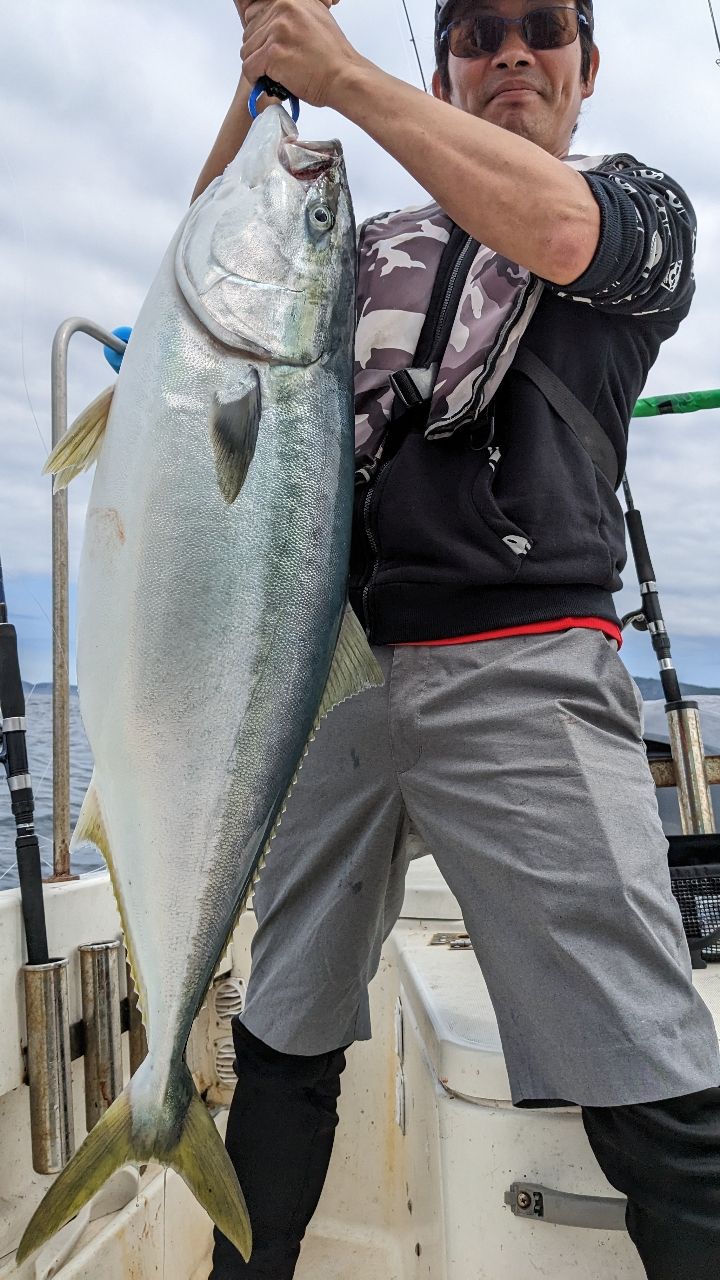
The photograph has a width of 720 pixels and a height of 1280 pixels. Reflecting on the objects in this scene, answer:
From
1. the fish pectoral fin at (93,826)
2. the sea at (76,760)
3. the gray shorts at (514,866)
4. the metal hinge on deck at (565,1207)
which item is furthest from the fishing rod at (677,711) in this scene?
the fish pectoral fin at (93,826)

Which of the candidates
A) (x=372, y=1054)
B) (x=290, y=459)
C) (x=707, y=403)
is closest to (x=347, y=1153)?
(x=372, y=1054)

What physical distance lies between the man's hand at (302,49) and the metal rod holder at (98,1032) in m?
1.87

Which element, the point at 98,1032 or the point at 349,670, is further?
the point at 98,1032

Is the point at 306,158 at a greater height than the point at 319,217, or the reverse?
the point at 306,158

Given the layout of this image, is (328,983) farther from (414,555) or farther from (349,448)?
(349,448)

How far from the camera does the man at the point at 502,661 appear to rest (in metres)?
1.38

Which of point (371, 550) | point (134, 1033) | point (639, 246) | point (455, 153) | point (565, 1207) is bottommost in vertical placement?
point (565, 1207)

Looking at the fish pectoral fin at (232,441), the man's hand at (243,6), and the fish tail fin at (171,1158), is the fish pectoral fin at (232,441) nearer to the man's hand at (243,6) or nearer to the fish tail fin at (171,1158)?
the man's hand at (243,6)

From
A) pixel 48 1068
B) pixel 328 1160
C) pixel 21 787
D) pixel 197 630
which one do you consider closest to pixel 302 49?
pixel 197 630

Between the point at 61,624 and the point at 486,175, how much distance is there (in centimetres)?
150

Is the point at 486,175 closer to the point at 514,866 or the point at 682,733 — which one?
the point at 514,866

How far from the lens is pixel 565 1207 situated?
1644 mm

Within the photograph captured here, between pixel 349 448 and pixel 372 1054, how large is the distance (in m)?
2.09

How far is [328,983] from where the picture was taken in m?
1.70
